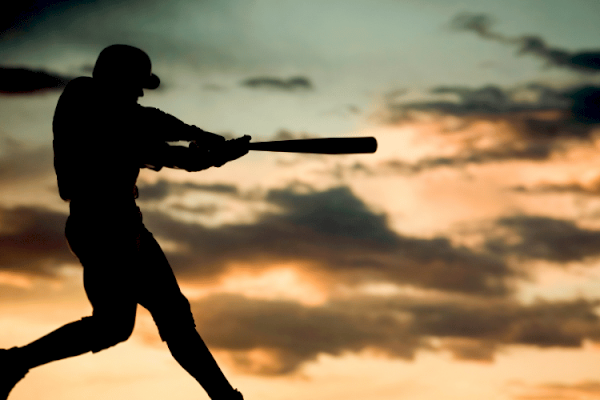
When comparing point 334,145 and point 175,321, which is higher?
point 334,145

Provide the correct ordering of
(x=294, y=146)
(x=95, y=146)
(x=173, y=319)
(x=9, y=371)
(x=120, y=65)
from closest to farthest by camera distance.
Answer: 1. (x=9, y=371)
2. (x=95, y=146)
3. (x=120, y=65)
4. (x=173, y=319)
5. (x=294, y=146)

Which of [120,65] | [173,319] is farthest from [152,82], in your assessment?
[173,319]

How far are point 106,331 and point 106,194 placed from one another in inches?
44.4

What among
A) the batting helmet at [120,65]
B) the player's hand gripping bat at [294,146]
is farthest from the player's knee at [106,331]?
the batting helmet at [120,65]

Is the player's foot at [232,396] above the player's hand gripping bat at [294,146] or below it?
Result: below

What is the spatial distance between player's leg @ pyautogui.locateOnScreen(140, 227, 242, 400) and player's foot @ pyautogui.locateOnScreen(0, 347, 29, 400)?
43.1 inches

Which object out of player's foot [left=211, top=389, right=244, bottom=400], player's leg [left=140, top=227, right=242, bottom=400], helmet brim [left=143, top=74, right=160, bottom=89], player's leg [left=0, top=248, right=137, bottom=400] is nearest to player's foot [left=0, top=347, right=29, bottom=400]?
player's leg [left=0, top=248, right=137, bottom=400]

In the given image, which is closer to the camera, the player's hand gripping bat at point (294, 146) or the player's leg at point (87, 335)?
the player's leg at point (87, 335)

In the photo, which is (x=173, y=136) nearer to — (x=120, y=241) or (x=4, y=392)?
(x=120, y=241)

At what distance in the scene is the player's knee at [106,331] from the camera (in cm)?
516

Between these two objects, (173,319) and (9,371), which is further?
(173,319)

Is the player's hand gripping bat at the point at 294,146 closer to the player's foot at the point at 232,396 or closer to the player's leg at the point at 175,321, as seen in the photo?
the player's leg at the point at 175,321

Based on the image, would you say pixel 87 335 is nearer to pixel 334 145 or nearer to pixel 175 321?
pixel 175 321

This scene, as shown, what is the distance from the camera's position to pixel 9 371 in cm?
511
